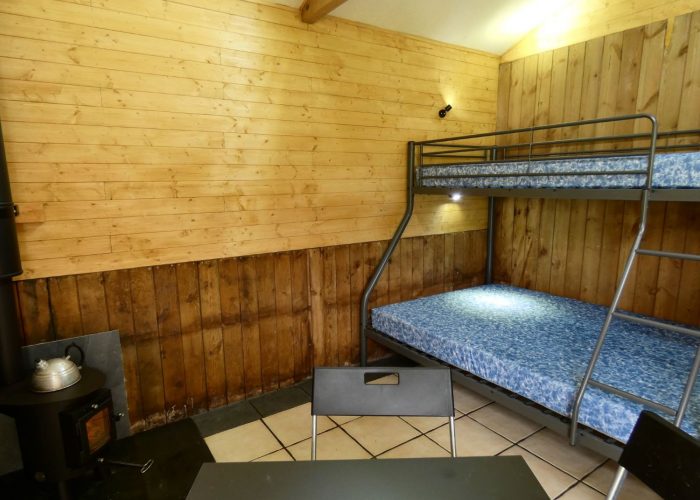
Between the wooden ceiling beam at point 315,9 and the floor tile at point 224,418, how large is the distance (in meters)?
2.61

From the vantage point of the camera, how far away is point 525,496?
1055 millimetres

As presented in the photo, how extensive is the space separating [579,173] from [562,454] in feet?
5.09

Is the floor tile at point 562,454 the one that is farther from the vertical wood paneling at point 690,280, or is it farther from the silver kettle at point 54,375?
the silver kettle at point 54,375

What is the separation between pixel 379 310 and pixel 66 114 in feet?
7.61

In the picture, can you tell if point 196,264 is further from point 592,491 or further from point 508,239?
point 508,239

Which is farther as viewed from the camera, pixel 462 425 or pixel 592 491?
pixel 462 425

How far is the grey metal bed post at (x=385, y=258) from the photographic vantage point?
3.34m

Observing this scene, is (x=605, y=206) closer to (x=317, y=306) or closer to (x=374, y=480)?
(x=317, y=306)

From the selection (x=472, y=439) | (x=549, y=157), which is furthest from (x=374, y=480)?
(x=549, y=157)

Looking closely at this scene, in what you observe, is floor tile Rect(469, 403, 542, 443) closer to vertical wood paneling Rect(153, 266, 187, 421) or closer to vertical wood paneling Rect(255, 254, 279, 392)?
vertical wood paneling Rect(255, 254, 279, 392)

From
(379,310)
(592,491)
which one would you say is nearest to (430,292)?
(379,310)

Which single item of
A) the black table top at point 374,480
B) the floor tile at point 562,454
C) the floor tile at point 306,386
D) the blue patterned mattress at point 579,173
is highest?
the blue patterned mattress at point 579,173

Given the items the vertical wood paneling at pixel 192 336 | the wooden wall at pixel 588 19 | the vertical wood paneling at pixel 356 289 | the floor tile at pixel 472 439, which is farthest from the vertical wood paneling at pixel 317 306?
the wooden wall at pixel 588 19

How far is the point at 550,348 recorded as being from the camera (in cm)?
248
